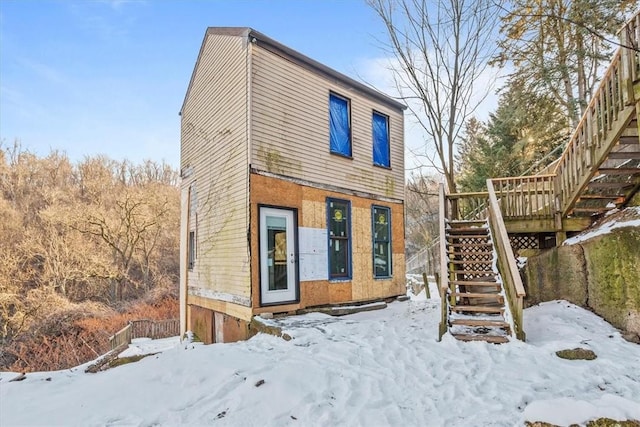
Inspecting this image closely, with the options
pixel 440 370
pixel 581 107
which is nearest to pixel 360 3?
pixel 581 107

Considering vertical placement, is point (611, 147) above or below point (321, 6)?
below

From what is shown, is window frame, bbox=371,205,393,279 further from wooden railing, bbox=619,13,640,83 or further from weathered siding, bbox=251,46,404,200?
Answer: wooden railing, bbox=619,13,640,83

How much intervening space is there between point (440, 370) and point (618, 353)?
7.43 ft

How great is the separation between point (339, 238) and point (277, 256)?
1718 mm

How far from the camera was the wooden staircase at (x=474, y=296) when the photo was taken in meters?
4.81

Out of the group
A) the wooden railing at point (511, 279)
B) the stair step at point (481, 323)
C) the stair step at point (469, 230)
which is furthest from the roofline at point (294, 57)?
the stair step at point (481, 323)

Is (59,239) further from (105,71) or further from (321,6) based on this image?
(321,6)

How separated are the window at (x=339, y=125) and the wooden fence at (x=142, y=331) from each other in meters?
10.9

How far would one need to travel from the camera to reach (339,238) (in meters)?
7.88

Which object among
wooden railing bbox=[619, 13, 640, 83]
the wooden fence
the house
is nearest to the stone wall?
wooden railing bbox=[619, 13, 640, 83]

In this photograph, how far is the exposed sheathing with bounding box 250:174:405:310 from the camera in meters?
6.58

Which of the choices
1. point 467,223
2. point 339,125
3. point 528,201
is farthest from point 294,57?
point 528,201

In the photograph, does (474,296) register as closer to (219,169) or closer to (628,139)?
(628,139)

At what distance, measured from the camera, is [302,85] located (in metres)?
7.62
